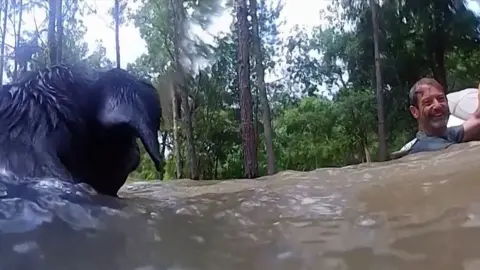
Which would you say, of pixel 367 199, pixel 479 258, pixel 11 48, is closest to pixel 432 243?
pixel 479 258

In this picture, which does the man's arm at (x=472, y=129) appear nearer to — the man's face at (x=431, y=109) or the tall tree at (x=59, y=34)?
the man's face at (x=431, y=109)

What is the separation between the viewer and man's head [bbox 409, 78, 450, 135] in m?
2.36

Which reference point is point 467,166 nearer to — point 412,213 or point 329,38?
point 412,213

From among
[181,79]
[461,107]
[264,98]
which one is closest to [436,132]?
[461,107]

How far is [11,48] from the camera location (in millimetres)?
13219

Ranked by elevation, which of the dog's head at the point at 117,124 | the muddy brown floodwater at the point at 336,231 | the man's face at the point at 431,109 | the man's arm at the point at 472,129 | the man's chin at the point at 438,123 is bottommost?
the muddy brown floodwater at the point at 336,231

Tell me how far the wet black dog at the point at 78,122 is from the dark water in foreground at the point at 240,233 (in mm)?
92

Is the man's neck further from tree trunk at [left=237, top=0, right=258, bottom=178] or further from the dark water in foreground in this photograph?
tree trunk at [left=237, top=0, right=258, bottom=178]

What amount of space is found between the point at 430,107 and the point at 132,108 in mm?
1927

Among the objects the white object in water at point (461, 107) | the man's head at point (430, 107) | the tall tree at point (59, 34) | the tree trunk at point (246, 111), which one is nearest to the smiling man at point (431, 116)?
the man's head at point (430, 107)

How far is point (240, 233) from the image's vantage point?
525 mm

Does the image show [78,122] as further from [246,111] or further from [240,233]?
[246,111]

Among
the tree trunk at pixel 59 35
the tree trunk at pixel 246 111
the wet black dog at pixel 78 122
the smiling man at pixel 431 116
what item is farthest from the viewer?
the tree trunk at pixel 59 35

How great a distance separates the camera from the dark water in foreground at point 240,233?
1.34 feet
